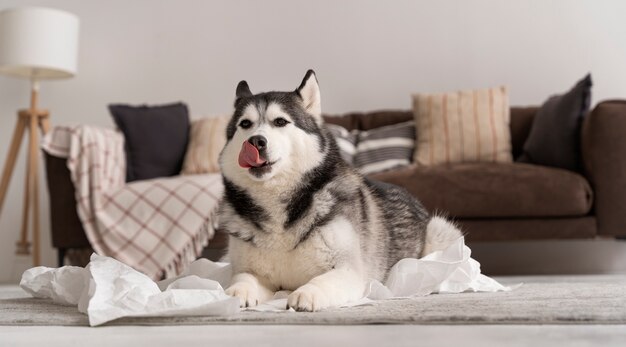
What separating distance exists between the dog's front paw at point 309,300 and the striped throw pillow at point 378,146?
8.35ft

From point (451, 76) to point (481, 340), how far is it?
3.91 meters

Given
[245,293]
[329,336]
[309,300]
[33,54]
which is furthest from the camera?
[33,54]

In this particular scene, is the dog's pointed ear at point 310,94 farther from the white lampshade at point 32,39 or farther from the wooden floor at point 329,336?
the white lampshade at point 32,39

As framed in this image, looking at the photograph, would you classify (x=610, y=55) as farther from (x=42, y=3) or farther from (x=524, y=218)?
(x=42, y=3)

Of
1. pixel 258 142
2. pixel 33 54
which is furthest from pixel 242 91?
pixel 33 54

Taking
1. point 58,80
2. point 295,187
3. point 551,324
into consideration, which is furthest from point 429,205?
point 58,80

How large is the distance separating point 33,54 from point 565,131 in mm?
3381

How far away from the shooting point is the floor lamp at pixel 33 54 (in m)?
4.57

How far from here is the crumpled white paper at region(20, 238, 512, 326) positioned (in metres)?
1.54

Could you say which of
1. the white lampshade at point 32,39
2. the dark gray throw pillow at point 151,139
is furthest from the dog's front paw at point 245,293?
the white lampshade at point 32,39

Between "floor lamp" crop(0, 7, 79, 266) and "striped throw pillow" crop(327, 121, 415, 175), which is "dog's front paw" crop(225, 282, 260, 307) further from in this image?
"floor lamp" crop(0, 7, 79, 266)

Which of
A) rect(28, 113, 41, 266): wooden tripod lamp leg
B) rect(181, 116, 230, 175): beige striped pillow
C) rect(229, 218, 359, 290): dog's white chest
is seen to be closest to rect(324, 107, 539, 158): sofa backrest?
rect(181, 116, 230, 175): beige striped pillow

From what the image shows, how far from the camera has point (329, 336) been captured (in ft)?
4.29

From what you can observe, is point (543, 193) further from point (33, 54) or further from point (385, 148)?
point (33, 54)
